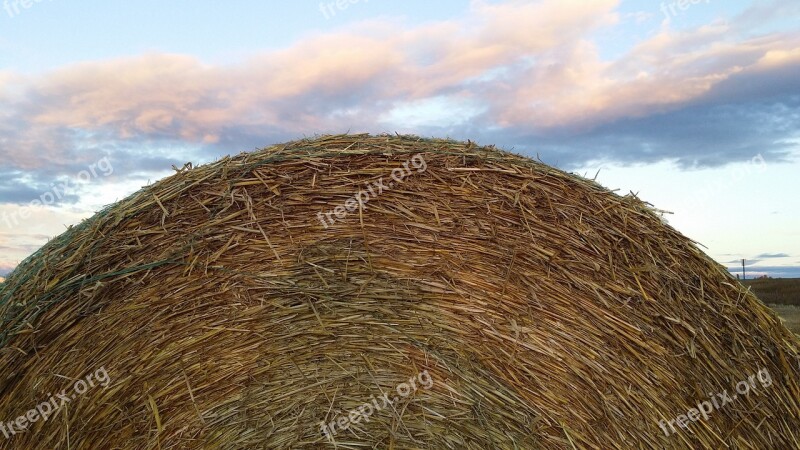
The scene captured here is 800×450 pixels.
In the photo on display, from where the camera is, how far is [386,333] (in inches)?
120

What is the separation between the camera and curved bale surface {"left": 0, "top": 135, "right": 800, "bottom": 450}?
118 inches

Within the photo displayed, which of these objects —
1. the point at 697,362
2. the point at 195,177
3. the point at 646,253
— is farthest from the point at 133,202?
the point at 697,362

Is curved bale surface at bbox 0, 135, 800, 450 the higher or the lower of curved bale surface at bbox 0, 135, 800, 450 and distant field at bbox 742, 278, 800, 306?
the higher

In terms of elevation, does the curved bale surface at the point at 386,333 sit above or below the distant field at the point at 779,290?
above

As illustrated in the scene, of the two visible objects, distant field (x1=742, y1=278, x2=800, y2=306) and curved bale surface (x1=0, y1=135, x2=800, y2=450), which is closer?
curved bale surface (x1=0, y1=135, x2=800, y2=450)

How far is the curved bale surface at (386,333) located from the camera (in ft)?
9.83

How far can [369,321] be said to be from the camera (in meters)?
3.05

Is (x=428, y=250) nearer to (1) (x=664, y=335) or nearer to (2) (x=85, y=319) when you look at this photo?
(1) (x=664, y=335)

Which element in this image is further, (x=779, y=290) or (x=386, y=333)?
(x=779, y=290)

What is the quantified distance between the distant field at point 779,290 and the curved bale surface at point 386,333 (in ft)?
55.5

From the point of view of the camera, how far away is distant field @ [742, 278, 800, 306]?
18.7 metres

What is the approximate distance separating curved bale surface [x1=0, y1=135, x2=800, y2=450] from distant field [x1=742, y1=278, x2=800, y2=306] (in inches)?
666

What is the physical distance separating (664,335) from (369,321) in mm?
1406

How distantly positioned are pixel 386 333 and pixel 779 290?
70.2 ft
